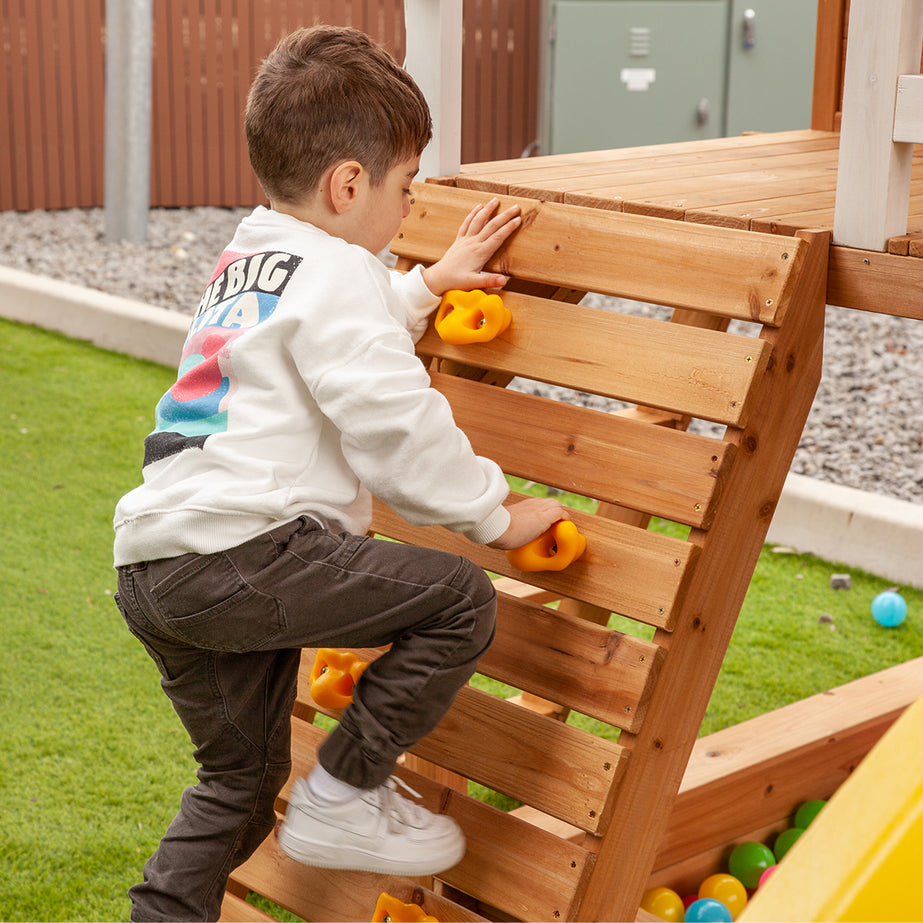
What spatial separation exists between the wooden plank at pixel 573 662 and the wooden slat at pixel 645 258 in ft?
1.77

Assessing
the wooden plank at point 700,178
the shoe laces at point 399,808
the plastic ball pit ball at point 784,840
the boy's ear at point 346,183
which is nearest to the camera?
the boy's ear at point 346,183

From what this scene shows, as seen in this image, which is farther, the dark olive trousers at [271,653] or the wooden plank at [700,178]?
the wooden plank at [700,178]

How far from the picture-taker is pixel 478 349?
7.18 ft

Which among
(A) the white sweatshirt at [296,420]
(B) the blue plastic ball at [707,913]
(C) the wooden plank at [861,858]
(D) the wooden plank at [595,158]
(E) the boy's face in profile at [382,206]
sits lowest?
(B) the blue plastic ball at [707,913]

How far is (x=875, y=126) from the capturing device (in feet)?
6.20

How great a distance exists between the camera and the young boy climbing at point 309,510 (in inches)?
66.9

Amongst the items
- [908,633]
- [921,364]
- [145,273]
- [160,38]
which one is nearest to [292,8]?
[160,38]

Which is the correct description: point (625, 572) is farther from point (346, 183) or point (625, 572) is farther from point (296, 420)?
point (346, 183)

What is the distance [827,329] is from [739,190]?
474cm

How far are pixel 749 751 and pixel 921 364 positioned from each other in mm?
4040

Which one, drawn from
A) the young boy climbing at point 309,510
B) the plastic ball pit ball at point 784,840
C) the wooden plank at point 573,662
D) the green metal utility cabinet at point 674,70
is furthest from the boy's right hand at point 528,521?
the green metal utility cabinet at point 674,70

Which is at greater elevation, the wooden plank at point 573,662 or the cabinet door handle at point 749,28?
the cabinet door handle at point 749,28

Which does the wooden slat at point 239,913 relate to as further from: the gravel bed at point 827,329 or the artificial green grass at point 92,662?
the gravel bed at point 827,329

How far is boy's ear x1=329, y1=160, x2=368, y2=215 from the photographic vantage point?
1.79m
